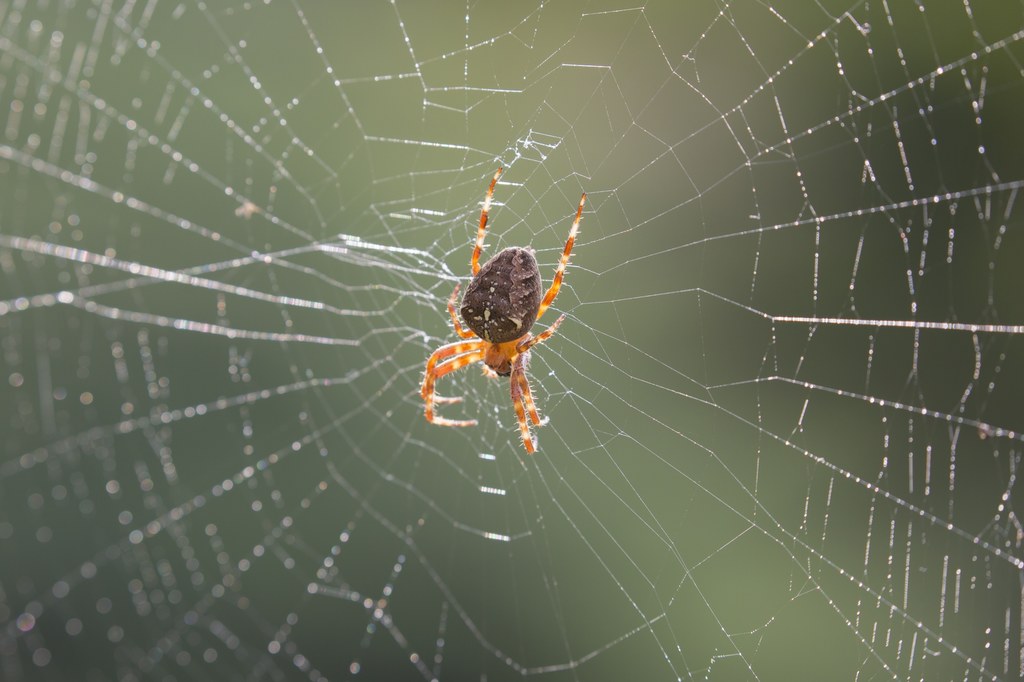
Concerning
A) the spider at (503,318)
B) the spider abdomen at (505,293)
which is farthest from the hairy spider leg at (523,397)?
the spider abdomen at (505,293)

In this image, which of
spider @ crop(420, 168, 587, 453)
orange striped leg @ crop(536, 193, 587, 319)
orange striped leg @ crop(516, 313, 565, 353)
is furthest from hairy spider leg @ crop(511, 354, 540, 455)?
orange striped leg @ crop(536, 193, 587, 319)

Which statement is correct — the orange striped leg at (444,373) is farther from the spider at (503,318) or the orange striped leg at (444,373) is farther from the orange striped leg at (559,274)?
the orange striped leg at (559,274)

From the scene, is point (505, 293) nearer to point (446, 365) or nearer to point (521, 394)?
point (521, 394)

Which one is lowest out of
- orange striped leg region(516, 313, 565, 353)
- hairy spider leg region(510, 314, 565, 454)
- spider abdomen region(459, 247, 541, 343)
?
hairy spider leg region(510, 314, 565, 454)

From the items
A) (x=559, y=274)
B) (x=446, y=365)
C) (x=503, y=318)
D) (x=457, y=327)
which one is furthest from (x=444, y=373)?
(x=559, y=274)

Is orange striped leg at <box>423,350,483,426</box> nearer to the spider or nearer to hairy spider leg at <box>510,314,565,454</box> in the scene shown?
the spider

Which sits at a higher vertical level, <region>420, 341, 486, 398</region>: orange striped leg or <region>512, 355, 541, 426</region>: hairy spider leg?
<region>420, 341, 486, 398</region>: orange striped leg

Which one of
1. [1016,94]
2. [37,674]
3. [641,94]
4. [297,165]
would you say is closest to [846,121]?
[1016,94]

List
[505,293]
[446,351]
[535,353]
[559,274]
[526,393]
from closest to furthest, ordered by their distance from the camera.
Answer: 1. [505,293]
2. [559,274]
3. [526,393]
4. [446,351]
5. [535,353]
